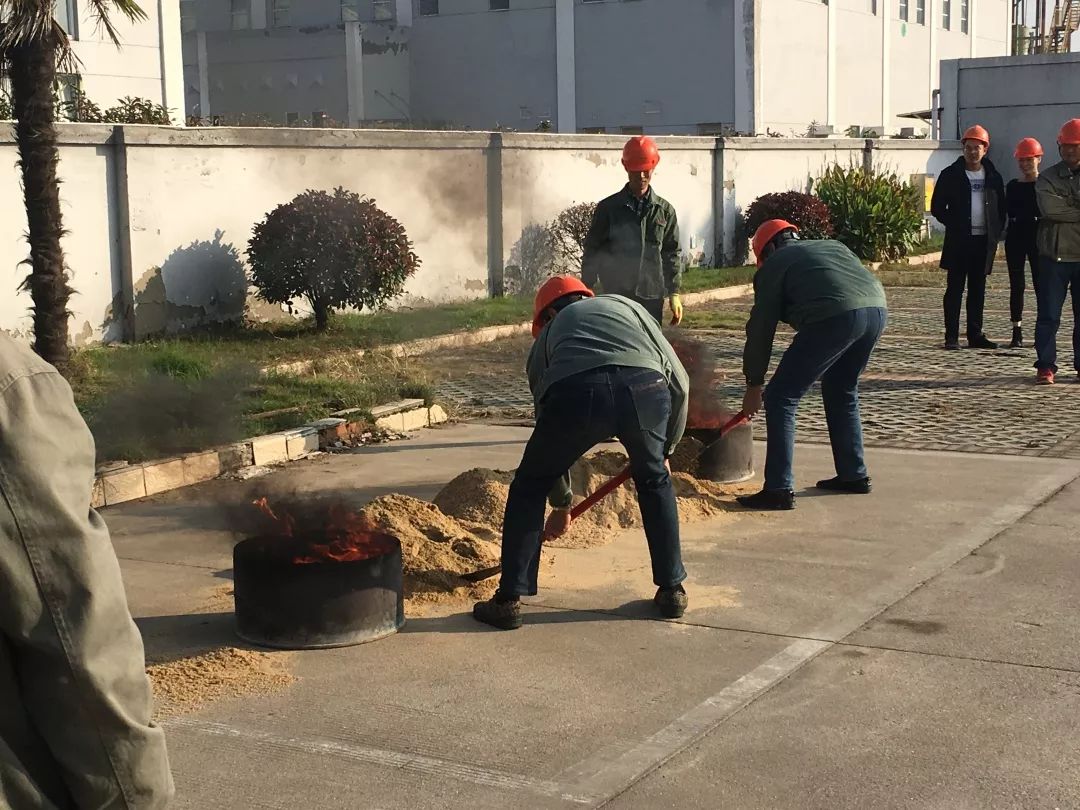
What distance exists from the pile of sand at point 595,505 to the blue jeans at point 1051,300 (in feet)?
16.5

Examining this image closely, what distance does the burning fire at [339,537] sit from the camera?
571 centimetres

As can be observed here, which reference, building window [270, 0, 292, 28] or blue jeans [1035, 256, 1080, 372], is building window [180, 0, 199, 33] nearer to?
building window [270, 0, 292, 28]

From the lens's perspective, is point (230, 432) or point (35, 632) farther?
point (230, 432)

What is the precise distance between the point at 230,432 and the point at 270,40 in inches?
1460

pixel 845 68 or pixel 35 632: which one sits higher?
pixel 845 68

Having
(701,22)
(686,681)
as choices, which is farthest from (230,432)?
(701,22)

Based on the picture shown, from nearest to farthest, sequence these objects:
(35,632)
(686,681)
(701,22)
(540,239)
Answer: (35,632) → (686,681) → (540,239) → (701,22)

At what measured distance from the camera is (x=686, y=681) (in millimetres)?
5281

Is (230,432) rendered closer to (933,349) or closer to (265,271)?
(265,271)

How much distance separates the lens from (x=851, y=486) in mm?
8391

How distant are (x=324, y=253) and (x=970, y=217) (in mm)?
6424

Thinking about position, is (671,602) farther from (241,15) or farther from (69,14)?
(241,15)

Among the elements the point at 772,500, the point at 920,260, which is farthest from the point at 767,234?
the point at 920,260

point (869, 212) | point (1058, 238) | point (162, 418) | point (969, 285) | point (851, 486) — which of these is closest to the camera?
point (851, 486)
